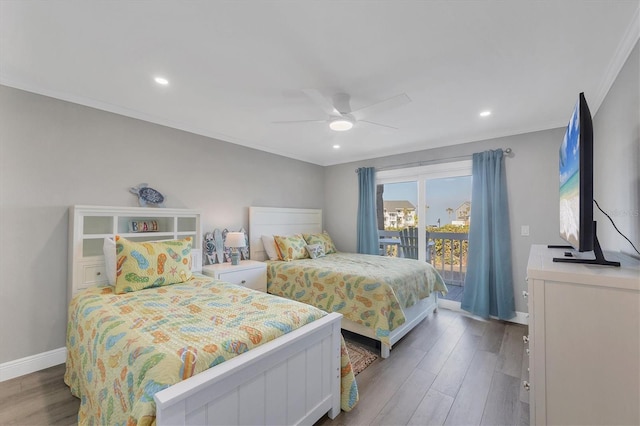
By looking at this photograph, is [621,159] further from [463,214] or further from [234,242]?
[234,242]

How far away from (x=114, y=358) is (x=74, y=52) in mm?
2009

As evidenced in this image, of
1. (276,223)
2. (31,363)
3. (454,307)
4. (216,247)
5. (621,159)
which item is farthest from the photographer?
(276,223)

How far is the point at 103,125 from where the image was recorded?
264 cm

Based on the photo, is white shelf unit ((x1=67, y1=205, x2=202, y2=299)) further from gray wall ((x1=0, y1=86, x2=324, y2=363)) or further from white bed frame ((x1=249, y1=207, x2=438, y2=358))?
white bed frame ((x1=249, y1=207, x2=438, y2=358))

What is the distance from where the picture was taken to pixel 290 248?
3924mm

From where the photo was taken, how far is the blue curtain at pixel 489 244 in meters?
3.34

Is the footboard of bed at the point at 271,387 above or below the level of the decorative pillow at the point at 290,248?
below

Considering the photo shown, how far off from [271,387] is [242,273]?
6.61ft

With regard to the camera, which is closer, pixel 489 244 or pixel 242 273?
pixel 242 273

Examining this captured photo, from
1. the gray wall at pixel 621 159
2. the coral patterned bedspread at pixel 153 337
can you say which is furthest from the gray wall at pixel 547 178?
the coral patterned bedspread at pixel 153 337

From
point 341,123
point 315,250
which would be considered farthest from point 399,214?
point 341,123

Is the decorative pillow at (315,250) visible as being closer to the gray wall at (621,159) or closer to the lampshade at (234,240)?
the lampshade at (234,240)

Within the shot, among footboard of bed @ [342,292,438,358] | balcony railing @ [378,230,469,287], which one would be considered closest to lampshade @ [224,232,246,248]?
footboard of bed @ [342,292,438,358]

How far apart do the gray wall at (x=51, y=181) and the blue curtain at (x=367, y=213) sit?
2.77 meters
